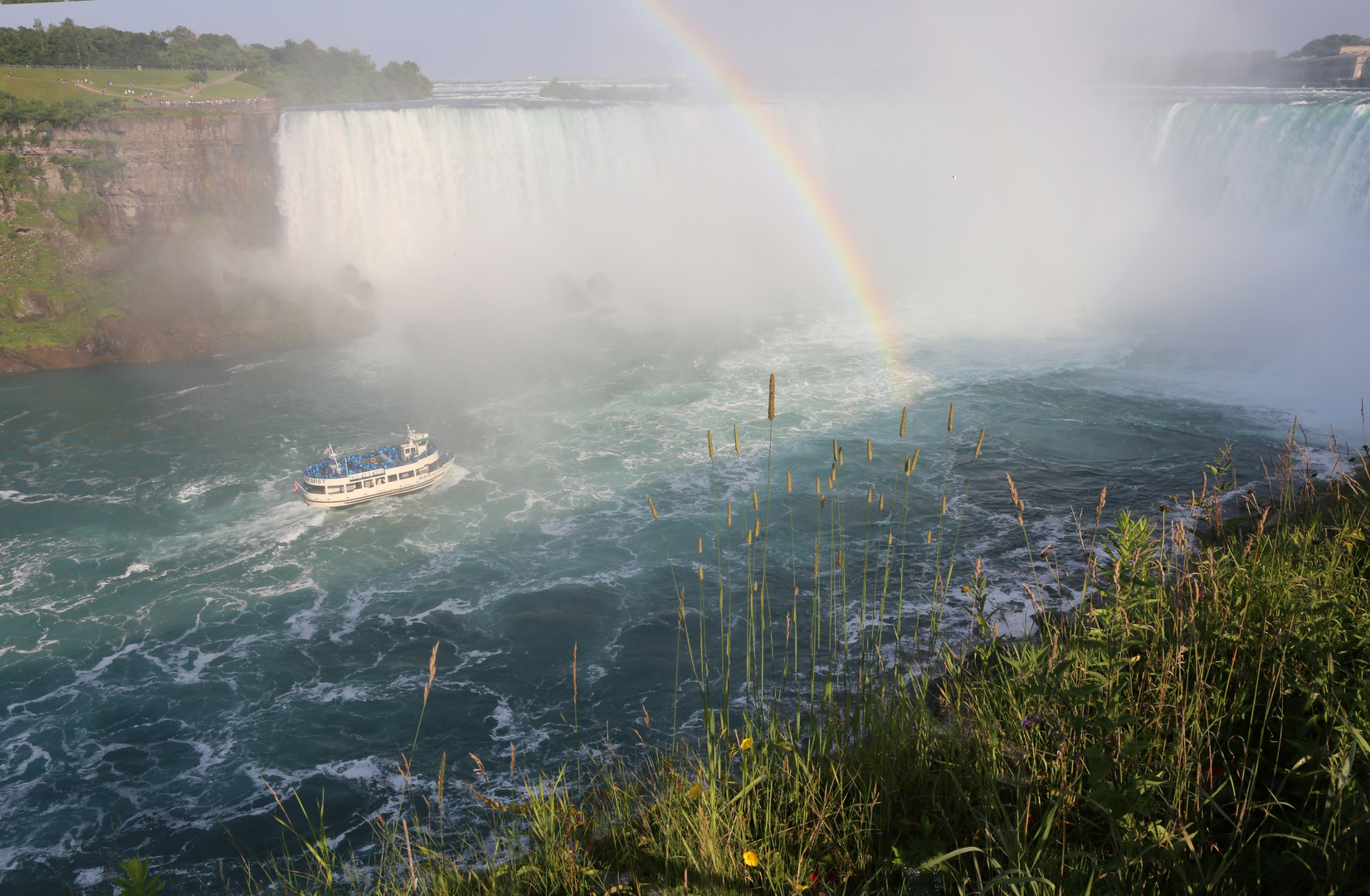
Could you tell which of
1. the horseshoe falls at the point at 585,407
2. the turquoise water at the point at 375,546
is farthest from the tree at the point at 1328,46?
the turquoise water at the point at 375,546

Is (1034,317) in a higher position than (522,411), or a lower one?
higher

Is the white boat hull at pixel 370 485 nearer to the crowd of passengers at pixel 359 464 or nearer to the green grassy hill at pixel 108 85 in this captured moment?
the crowd of passengers at pixel 359 464

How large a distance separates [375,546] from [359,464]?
108 inches

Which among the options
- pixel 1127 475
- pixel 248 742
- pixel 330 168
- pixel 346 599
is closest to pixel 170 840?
pixel 248 742

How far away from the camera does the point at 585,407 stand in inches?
991

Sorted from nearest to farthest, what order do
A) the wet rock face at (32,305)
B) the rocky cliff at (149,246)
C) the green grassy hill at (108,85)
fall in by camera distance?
the wet rock face at (32,305)
the rocky cliff at (149,246)
the green grassy hill at (108,85)

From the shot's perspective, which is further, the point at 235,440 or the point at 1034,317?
the point at 1034,317

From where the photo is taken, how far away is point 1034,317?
110ft

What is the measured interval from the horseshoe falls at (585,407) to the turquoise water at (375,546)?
0.09 m

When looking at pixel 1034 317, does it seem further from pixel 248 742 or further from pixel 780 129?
pixel 248 742

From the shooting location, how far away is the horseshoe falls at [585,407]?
473 inches

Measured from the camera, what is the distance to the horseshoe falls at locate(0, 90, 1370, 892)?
1202 cm

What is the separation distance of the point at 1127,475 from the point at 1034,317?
17029mm

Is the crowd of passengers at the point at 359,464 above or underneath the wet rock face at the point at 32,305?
underneath
